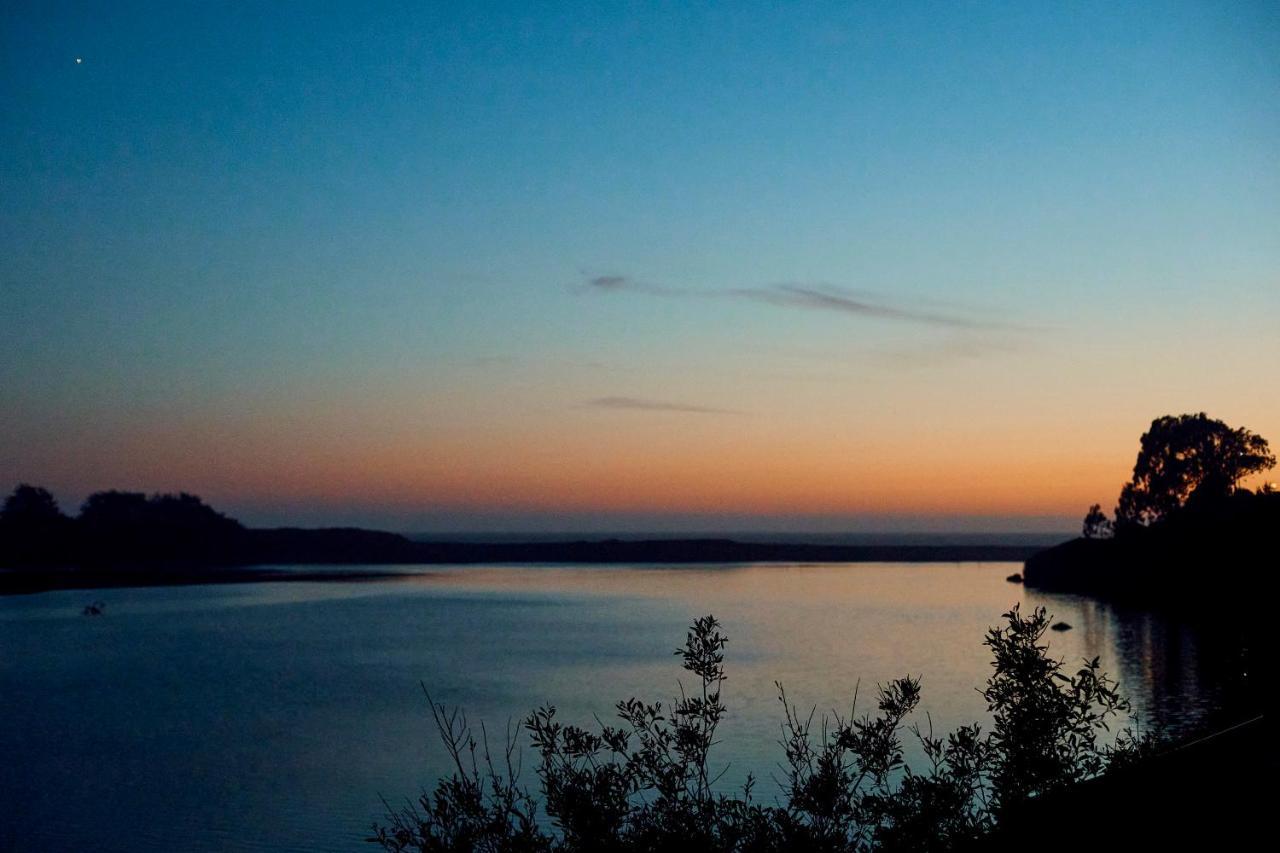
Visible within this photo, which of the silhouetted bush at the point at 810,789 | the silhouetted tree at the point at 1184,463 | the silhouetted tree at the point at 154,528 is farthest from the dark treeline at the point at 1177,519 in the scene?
the silhouetted tree at the point at 154,528

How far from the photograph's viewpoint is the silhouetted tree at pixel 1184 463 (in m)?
88.4

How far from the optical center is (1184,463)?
9175cm

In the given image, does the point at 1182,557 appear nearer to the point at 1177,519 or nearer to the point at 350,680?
the point at 1177,519

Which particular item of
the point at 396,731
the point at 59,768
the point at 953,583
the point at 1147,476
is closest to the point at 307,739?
the point at 396,731

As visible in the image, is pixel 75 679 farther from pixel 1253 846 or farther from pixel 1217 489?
pixel 1217 489

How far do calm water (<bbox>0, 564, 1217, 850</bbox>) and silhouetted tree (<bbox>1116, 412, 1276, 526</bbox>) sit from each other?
11.9 metres

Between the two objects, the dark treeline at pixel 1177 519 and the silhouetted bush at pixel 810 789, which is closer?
the silhouetted bush at pixel 810 789

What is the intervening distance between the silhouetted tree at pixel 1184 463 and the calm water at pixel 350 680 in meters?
11.9

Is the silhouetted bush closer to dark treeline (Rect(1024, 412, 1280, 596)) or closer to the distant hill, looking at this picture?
the distant hill

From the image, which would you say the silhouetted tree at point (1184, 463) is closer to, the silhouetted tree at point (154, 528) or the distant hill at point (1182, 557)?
the distant hill at point (1182, 557)

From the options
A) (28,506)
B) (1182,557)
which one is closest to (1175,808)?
(1182,557)

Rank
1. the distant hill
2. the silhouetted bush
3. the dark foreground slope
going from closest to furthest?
the dark foreground slope → the silhouetted bush → the distant hill

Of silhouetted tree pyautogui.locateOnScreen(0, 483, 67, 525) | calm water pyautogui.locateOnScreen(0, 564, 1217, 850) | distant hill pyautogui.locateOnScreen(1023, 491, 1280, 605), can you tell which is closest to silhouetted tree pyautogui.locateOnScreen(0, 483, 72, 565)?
silhouetted tree pyautogui.locateOnScreen(0, 483, 67, 525)

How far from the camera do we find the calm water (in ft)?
96.9
